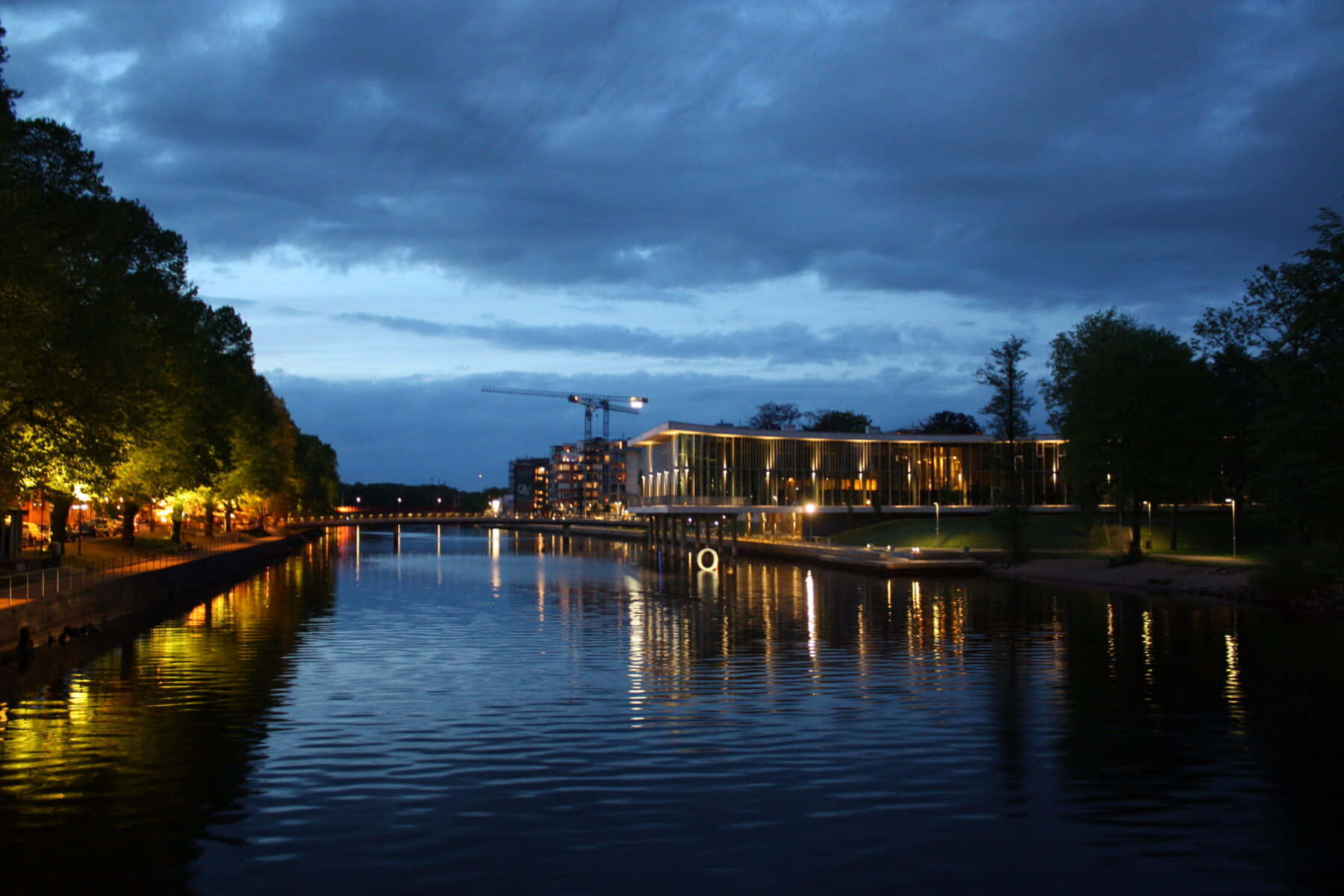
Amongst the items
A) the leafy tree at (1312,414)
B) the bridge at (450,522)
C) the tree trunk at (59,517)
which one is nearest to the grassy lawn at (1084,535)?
the leafy tree at (1312,414)

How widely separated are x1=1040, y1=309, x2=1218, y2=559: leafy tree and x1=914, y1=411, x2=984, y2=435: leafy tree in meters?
109

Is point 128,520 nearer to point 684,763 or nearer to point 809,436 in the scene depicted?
point 684,763

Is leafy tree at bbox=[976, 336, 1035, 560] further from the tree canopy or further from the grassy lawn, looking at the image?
the tree canopy

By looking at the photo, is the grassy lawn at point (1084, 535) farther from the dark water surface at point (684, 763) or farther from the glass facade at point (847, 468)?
the dark water surface at point (684, 763)

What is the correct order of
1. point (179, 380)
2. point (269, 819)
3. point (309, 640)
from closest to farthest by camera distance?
point (269, 819), point (309, 640), point (179, 380)

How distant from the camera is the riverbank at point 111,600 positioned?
32.9 metres

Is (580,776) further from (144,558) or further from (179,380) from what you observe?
(144,558)

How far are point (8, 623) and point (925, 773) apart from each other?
27262mm

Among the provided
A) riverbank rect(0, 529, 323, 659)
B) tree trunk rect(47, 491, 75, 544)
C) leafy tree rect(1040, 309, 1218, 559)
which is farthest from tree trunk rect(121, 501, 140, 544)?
leafy tree rect(1040, 309, 1218, 559)

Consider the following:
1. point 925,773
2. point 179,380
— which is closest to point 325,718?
point 925,773

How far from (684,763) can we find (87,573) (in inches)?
1383

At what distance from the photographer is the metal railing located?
121 ft

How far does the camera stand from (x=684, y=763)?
65.8ft

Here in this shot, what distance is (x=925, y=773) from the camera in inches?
757
